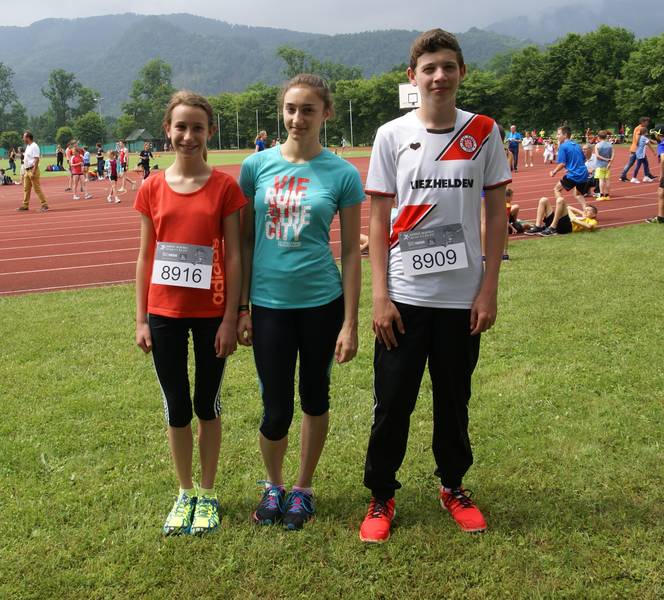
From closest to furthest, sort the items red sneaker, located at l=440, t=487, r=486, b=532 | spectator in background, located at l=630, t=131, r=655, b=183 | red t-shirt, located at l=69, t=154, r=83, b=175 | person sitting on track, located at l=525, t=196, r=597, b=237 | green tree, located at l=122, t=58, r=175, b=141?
red sneaker, located at l=440, t=487, r=486, b=532, person sitting on track, located at l=525, t=196, r=597, b=237, spectator in background, located at l=630, t=131, r=655, b=183, red t-shirt, located at l=69, t=154, r=83, b=175, green tree, located at l=122, t=58, r=175, b=141

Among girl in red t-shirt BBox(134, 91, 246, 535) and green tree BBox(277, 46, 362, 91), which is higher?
green tree BBox(277, 46, 362, 91)

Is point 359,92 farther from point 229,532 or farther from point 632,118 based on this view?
point 229,532

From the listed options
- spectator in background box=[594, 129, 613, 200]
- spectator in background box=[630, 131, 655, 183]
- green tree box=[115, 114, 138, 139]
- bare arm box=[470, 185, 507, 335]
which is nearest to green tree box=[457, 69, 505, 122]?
spectator in background box=[630, 131, 655, 183]

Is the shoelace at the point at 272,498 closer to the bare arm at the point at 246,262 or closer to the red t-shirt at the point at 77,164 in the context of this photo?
the bare arm at the point at 246,262

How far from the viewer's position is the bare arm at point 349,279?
2.74 m

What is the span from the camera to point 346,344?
274cm

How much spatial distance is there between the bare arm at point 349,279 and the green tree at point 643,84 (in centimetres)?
6386

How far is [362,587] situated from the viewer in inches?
101

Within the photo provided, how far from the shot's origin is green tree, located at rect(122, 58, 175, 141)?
129250mm

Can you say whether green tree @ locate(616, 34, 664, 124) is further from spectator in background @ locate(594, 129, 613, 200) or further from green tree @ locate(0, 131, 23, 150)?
green tree @ locate(0, 131, 23, 150)

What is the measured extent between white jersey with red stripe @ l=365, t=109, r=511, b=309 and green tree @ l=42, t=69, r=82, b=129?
150m

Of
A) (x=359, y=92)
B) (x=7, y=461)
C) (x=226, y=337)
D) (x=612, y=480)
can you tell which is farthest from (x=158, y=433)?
(x=359, y=92)

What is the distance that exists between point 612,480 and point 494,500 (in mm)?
640

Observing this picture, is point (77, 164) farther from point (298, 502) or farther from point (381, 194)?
point (381, 194)
